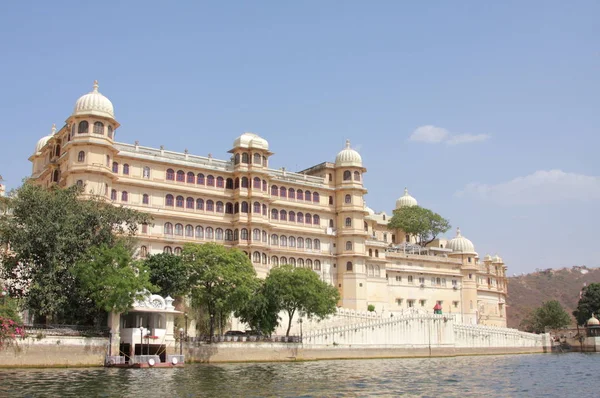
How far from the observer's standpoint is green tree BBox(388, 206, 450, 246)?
94.1 meters

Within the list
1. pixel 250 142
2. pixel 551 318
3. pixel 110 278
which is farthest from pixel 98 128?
pixel 551 318

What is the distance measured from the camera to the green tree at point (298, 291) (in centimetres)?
5762

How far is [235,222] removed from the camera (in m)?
69.8

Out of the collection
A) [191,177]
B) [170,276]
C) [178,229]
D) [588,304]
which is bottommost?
[588,304]

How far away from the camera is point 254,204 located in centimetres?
7025

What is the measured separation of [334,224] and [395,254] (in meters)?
11.4

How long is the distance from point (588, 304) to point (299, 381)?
223ft

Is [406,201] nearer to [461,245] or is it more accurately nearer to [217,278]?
[461,245]

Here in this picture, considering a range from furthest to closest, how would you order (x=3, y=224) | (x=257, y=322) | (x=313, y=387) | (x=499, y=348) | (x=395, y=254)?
(x=395, y=254) → (x=499, y=348) → (x=257, y=322) → (x=3, y=224) → (x=313, y=387)

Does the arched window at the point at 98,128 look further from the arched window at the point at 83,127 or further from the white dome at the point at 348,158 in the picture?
the white dome at the point at 348,158

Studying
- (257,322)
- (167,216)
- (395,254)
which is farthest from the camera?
(395,254)

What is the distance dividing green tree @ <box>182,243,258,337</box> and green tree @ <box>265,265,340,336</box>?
Answer: 2708 millimetres

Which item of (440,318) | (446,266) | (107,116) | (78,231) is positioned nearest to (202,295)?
(78,231)

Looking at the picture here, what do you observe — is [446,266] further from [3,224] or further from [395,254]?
[3,224]
